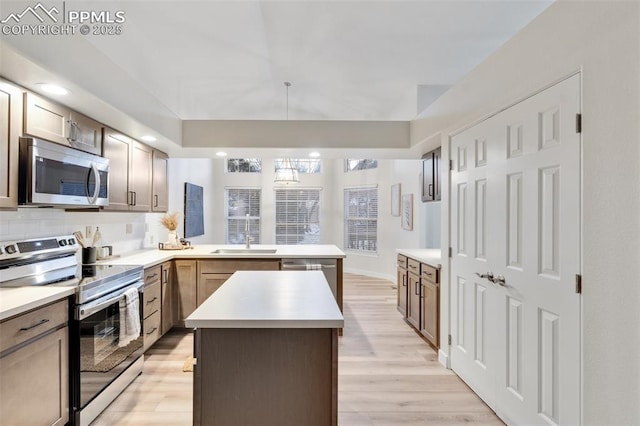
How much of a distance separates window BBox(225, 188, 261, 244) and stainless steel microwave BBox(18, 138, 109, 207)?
5.29 m

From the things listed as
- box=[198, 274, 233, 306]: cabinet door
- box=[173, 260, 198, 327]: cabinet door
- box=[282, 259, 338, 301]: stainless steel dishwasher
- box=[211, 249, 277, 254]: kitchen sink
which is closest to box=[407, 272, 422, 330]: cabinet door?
box=[282, 259, 338, 301]: stainless steel dishwasher

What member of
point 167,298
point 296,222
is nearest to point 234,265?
point 167,298

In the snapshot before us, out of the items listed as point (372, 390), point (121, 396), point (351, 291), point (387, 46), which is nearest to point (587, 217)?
point (372, 390)

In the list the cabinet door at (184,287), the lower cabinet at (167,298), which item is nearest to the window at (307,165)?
the cabinet door at (184,287)

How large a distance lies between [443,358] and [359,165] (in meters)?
5.34

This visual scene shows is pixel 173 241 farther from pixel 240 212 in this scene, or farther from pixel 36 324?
pixel 240 212

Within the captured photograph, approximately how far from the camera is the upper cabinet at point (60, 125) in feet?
6.48

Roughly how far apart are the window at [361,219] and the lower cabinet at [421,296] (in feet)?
10.2

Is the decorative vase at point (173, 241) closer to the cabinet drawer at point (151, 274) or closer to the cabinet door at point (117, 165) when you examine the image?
the cabinet drawer at point (151, 274)

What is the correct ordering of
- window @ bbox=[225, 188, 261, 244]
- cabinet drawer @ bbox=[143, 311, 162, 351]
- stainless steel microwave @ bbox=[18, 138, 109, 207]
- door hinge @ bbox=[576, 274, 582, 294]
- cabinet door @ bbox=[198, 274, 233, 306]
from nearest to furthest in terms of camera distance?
door hinge @ bbox=[576, 274, 582, 294]
stainless steel microwave @ bbox=[18, 138, 109, 207]
cabinet drawer @ bbox=[143, 311, 162, 351]
cabinet door @ bbox=[198, 274, 233, 306]
window @ bbox=[225, 188, 261, 244]

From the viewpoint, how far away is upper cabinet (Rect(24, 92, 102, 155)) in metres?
1.97

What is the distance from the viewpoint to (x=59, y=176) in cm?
217

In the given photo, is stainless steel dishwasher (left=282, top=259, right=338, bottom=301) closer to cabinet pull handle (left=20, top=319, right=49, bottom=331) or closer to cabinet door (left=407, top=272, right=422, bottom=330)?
cabinet door (left=407, top=272, right=422, bottom=330)

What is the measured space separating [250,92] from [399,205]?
143 inches
